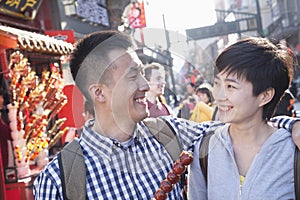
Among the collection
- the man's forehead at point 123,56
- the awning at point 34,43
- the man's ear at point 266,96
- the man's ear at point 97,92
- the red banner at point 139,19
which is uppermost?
the awning at point 34,43

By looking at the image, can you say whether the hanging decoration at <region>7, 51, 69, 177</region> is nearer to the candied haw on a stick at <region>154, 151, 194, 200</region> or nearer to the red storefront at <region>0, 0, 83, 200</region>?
the red storefront at <region>0, 0, 83, 200</region>

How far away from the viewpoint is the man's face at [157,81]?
188 cm

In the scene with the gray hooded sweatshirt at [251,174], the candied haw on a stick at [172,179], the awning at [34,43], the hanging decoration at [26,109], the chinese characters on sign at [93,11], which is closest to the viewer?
the candied haw on a stick at [172,179]

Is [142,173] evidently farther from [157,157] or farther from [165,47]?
[165,47]

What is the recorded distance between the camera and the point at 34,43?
5945 mm

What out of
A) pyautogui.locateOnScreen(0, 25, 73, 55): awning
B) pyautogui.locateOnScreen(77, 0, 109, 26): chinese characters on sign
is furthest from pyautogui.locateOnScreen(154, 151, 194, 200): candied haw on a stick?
pyautogui.locateOnScreen(77, 0, 109, 26): chinese characters on sign

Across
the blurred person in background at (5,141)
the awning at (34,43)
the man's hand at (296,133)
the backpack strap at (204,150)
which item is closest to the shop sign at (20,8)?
the awning at (34,43)

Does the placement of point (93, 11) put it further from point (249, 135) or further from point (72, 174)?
point (72, 174)

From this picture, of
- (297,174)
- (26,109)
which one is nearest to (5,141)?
(26,109)

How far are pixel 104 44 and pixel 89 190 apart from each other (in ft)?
2.03

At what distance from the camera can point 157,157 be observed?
2061 mm

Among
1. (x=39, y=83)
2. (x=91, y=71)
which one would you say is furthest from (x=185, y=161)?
(x=39, y=83)

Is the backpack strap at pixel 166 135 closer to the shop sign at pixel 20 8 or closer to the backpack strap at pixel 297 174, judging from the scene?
the backpack strap at pixel 297 174

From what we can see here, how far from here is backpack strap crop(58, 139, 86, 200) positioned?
1.85 metres
